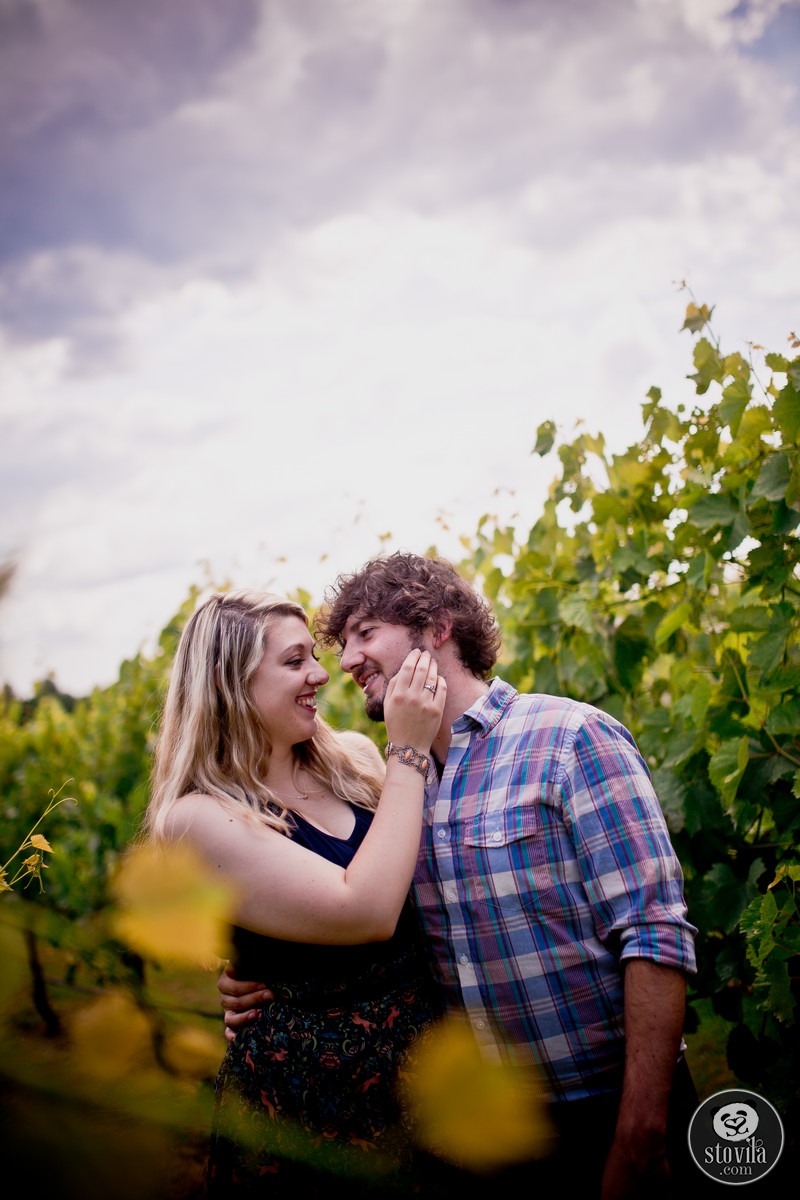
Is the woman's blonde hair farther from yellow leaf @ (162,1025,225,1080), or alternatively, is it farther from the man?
yellow leaf @ (162,1025,225,1080)

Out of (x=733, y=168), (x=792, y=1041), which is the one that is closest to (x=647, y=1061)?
(x=792, y=1041)

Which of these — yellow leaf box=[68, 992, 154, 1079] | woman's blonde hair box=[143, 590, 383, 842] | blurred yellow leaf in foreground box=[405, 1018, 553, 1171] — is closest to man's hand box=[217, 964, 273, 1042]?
woman's blonde hair box=[143, 590, 383, 842]

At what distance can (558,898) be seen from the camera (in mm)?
2072

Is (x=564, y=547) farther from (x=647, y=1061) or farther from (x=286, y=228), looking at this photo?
(x=286, y=228)

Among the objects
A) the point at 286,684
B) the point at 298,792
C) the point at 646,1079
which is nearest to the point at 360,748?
the point at 298,792

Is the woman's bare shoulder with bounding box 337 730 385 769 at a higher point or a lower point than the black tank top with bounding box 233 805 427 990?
higher

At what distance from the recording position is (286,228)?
65 centimetres

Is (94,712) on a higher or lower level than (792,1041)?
higher

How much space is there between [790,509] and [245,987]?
193cm

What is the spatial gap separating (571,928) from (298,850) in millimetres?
670

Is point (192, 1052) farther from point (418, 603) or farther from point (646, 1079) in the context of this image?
point (418, 603)

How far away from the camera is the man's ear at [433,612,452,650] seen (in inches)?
103

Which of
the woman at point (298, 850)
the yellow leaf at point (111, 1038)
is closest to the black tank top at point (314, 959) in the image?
the woman at point (298, 850)

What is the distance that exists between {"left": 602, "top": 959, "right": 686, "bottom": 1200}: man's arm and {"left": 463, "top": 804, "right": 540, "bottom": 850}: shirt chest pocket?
0.37 meters
